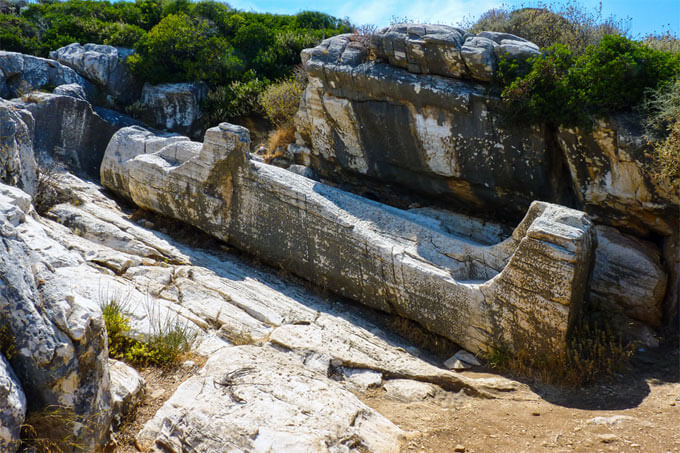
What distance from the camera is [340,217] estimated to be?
8438mm

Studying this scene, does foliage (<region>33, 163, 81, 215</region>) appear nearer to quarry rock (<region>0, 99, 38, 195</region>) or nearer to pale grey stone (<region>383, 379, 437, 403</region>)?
quarry rock (<region>0, 99, 38, 195</region>)

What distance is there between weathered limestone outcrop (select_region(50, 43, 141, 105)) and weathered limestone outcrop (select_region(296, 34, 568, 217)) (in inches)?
247

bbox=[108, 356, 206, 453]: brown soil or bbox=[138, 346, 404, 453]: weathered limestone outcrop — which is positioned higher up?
bbox=[138, 346, 404, 453]: weathered limestone outcrop

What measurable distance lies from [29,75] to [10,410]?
11.5 meters

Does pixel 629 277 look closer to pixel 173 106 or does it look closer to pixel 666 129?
pixel 666 129

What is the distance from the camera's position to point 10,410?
3.82 m

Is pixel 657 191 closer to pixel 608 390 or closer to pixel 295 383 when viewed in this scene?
pixel 608 390

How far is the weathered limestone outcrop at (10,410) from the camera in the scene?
376 centimetres

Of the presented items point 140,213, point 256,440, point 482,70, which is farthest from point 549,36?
point 256,440

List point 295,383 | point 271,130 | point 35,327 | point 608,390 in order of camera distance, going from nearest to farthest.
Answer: point 35,327 → point 295,383 → point 608,390 → point 271,130

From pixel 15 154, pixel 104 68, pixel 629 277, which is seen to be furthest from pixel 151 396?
pixel 104 68

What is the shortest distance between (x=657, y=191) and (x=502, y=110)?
2.64 meters

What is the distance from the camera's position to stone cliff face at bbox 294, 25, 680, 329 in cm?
812

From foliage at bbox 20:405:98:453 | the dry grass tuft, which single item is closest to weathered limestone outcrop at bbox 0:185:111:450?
foliage at bbox 20:405:98:453
